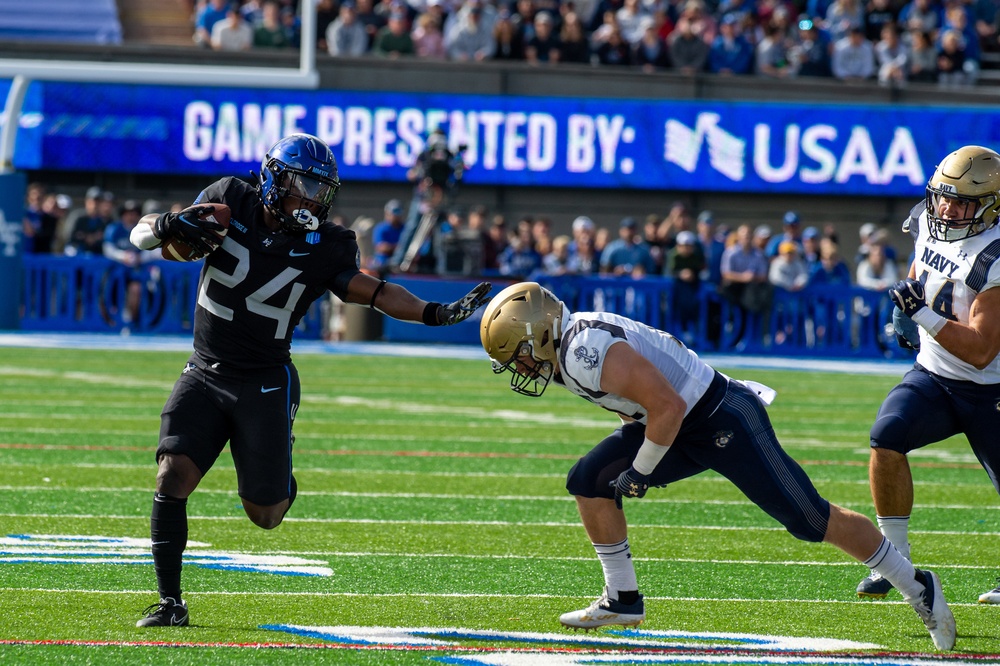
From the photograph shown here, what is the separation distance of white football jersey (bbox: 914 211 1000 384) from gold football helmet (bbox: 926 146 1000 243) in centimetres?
4

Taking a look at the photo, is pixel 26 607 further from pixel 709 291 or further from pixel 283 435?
pixel 709 291

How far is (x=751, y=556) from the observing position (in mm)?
6520

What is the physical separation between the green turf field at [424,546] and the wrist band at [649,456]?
60cm

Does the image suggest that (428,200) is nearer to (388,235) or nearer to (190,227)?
(388,235)

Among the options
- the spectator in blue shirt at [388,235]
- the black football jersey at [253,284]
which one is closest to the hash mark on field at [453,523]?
the black football jersey at [253,284]

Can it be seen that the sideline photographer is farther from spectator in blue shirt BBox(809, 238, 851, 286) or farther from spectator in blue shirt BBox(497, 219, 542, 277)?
spectator in blue shirt BBox(809, 238, 851, 286)

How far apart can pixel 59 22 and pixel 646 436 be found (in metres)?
18.4

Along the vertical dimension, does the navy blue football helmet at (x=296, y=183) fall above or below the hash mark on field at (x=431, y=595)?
above

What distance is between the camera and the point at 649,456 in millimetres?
4582

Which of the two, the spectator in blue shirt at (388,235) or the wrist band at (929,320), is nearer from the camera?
the wrist band at (929,320)

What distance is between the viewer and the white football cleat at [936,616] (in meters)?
4.76

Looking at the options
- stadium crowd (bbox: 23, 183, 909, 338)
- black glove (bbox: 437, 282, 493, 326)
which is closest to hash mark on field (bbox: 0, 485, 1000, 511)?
black glove (bbox: 437, 282, 493, 326)

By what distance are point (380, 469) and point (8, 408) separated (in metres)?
3.77

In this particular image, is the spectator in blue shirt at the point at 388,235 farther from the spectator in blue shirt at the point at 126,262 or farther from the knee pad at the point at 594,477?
the knee pad at the point at 594,477
